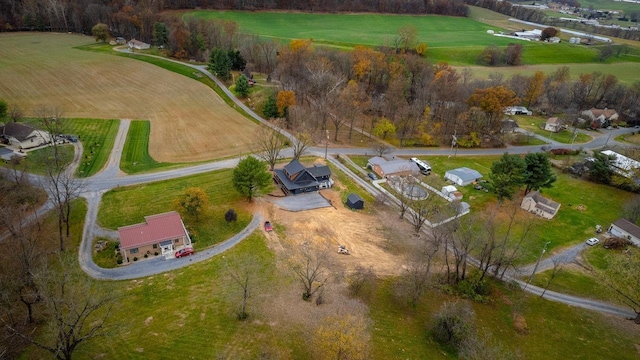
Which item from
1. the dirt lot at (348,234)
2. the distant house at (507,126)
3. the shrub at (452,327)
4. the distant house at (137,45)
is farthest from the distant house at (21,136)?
the distant house at (507,126)

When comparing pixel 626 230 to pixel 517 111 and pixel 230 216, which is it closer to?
pixel 230 216

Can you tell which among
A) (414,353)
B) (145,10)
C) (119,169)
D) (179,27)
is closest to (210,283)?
(414,353)

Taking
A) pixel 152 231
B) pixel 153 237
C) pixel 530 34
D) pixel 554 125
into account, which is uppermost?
pixel 530 34

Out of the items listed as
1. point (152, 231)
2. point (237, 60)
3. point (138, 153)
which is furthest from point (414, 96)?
point (152, 231)

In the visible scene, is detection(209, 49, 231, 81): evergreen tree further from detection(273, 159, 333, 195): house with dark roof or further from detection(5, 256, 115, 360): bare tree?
detection(5, 256, 115, 360): bare tree

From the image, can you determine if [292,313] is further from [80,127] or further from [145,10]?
[145,10]

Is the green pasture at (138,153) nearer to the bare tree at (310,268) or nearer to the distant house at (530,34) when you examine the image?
the bare tree at (310,268)

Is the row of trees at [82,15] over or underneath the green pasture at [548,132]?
over
